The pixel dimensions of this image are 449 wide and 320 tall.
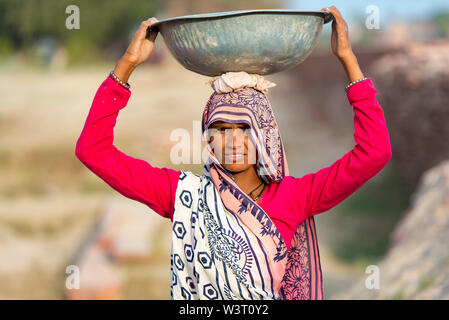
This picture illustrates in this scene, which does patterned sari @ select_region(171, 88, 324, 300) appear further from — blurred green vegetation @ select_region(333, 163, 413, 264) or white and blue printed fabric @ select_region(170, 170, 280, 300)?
blurred green vegetation @ select_region(333, 163, 413, 264)

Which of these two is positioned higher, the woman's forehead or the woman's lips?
the woman's forehead

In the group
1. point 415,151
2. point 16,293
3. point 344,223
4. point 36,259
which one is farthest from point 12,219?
point 415,151

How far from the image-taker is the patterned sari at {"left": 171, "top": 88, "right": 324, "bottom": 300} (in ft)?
7.55

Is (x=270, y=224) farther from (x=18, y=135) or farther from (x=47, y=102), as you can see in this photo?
(x=47, y=102)

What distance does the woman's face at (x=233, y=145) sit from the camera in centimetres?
235

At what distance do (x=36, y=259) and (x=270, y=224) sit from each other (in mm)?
6407

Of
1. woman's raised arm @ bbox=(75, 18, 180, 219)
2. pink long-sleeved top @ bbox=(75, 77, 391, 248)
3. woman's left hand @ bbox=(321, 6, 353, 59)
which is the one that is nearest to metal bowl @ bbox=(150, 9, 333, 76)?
woman's left hand @ bbox=(321, 6, 353, 59)

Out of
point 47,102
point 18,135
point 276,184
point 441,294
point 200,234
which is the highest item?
point 47,102

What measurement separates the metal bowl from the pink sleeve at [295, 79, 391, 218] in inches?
11.3

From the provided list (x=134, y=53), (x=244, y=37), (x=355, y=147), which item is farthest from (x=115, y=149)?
(x=355, y=147)

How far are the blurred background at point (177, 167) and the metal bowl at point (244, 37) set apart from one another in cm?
84

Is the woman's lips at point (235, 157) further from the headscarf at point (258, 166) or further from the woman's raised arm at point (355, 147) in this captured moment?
the woman's raised arm at point (355, 147)

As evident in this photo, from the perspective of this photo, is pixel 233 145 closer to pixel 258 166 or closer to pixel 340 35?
pixel 258 166
